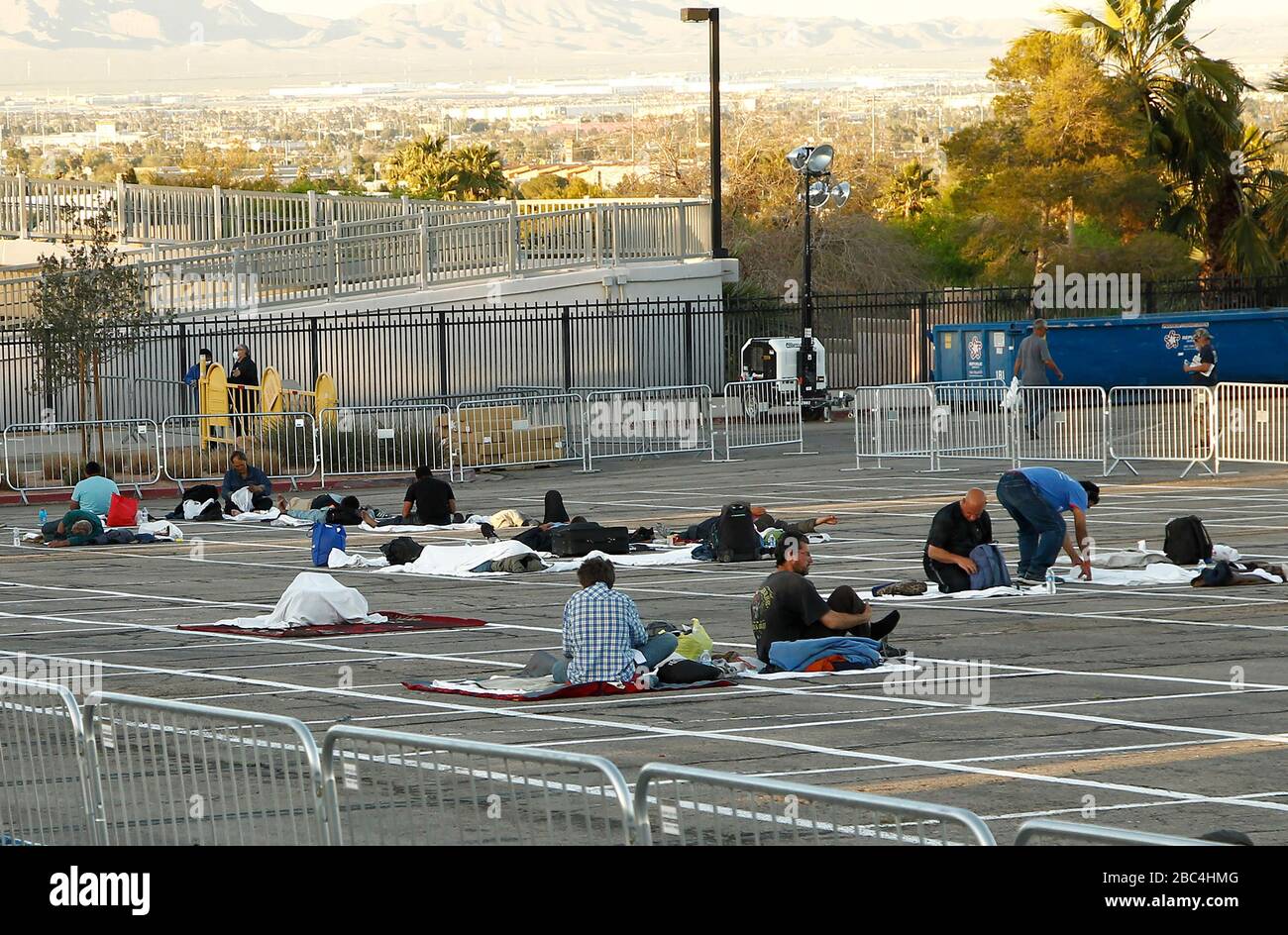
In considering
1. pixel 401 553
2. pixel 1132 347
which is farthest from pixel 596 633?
pixel 1132 347

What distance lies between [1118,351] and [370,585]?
2522 centimetres

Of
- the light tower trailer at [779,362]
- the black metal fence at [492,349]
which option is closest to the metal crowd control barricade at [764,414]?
the black metal fence at [492,349]

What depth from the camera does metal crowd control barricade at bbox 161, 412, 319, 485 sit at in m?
31.3

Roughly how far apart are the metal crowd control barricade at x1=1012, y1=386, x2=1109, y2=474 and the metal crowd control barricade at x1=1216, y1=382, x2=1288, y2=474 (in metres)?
1.66

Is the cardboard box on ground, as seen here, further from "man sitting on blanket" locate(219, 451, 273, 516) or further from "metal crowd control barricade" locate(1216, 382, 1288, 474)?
"metal crowd control barricade" locate(1216, 382, 1288, 474)

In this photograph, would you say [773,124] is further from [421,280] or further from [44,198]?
[421,280]

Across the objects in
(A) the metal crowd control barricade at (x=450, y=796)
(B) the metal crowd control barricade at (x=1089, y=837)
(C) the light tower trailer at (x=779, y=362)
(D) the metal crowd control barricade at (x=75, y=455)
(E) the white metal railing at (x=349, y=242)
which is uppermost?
(E) the white metal railing at (x=349, y=242)

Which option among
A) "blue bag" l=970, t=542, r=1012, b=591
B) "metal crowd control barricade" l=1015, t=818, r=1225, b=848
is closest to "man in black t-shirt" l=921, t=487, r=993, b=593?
"blue bag" l=970, t=542, r=1012, b=591

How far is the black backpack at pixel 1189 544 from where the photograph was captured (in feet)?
61.7

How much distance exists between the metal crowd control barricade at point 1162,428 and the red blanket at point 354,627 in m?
14.3

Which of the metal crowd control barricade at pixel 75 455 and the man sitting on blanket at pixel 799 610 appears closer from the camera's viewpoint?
the man sitting on blanket at pixel 799 610

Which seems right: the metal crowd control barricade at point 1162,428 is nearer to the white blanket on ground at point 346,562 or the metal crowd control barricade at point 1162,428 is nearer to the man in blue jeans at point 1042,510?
the man in blue jeans at point 1042,510

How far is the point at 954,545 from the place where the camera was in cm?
1798
